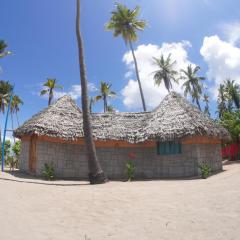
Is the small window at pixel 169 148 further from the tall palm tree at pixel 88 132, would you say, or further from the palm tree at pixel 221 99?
the palm tree at pixel 221 99

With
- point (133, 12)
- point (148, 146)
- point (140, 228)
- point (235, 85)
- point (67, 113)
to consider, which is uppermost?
point (133, 12)

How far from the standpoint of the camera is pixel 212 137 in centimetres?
1620

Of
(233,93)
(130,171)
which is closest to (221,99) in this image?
(233,93)

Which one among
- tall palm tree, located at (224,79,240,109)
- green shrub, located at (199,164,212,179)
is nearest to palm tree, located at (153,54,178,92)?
tall palm tree, located at (224,79,240,109)

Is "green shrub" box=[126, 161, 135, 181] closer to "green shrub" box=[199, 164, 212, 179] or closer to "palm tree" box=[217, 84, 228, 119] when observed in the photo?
"green shrub" box=[199, 164, 212, 179]

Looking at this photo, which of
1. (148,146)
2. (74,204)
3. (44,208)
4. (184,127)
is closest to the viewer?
(44,208)

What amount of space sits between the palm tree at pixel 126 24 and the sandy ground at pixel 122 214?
19699 millimetres

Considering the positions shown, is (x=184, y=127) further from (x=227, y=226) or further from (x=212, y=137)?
(x=227, y=226)

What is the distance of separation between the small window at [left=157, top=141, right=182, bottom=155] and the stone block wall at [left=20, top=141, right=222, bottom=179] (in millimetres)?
188

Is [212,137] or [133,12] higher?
[133,12]

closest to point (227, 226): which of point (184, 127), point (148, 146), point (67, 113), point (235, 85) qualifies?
point (184, 127)

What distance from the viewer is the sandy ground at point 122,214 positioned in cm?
651

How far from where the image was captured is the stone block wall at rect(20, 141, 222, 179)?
15852 millimetres

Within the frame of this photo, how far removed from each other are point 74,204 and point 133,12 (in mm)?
23515
